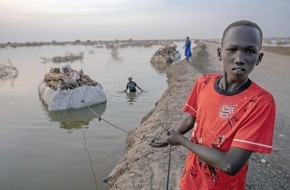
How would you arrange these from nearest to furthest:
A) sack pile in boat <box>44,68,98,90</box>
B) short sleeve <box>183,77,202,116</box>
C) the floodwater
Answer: short sleeve <box>183,77,202,116</box> → the floodwater → sack pile in boat <box>44,68,98,90</box>

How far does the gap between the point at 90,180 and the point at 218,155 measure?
5.05 m

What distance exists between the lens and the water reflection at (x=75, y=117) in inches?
405

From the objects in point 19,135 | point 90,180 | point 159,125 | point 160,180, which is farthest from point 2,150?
point 160,180

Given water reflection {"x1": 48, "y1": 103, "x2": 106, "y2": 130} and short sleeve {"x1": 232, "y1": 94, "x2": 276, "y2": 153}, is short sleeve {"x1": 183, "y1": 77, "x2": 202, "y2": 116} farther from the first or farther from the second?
water reflection {"x1": 48, "y1": 103, "x2": 106, "y2": 130}

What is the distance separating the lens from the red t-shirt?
1.37 metres

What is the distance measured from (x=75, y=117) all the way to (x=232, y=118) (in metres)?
10.2

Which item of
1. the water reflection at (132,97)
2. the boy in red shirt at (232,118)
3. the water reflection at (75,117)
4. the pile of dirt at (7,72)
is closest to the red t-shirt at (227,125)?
the boy in red shirt at (232,118)

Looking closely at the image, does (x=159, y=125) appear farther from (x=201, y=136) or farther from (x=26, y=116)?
(x=26, y=116)

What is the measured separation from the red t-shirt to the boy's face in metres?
0.09

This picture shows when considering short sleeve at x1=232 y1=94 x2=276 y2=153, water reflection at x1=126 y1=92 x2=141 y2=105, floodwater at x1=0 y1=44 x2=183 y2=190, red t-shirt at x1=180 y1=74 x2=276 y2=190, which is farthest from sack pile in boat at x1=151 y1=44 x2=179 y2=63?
short sleeve at x1=232 y1=94 x2=276 y2=153

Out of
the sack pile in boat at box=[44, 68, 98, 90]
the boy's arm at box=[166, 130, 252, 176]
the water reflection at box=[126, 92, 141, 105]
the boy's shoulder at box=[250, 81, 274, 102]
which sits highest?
the boy's shoulder at box=[250, 81, 274, 102]

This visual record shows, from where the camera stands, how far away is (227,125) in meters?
1.50

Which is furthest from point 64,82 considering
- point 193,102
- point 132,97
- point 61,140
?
point 193,102

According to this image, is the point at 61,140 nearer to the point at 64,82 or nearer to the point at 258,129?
the point at 64,82
